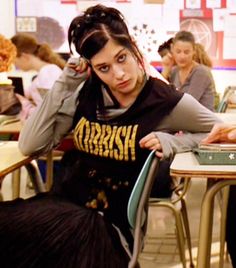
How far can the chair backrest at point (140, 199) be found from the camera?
4.41 feet

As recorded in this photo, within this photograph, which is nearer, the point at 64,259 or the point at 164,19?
the point at 64,259

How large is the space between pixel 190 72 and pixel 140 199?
2309mm

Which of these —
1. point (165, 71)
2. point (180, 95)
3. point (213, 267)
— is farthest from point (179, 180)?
point (165, 71)

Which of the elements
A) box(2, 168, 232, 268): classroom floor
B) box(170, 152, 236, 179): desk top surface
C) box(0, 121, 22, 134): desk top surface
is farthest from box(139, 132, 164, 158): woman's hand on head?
box(0, 121, 22, 134): desk top surface

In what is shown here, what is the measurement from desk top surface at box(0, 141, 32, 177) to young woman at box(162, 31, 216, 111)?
1.71 m

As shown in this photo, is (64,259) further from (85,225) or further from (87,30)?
(87,30)

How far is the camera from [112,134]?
1590mm

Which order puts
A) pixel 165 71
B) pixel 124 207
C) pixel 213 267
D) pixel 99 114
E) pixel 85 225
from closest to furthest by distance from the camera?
pixel 85 225 → pixel 124 207 → pixel 99 114 → pixel 213 267 → pixel 165 71

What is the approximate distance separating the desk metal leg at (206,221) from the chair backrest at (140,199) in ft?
0.51

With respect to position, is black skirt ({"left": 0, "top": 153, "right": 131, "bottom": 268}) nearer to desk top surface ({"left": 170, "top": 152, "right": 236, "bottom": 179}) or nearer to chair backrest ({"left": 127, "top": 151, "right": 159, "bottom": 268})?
chair backrest ({"left": 127, "top": 151, "right": 159, "bottom": 268})

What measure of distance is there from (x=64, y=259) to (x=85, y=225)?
0.44 ft

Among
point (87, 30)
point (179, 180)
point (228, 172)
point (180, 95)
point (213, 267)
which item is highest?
point (87, 30)

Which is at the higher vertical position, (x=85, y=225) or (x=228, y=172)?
(x=228, y=172)

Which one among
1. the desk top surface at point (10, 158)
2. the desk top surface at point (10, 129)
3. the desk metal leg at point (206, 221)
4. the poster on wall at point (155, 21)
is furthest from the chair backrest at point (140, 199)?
the poster on wall at point (155, 21)
